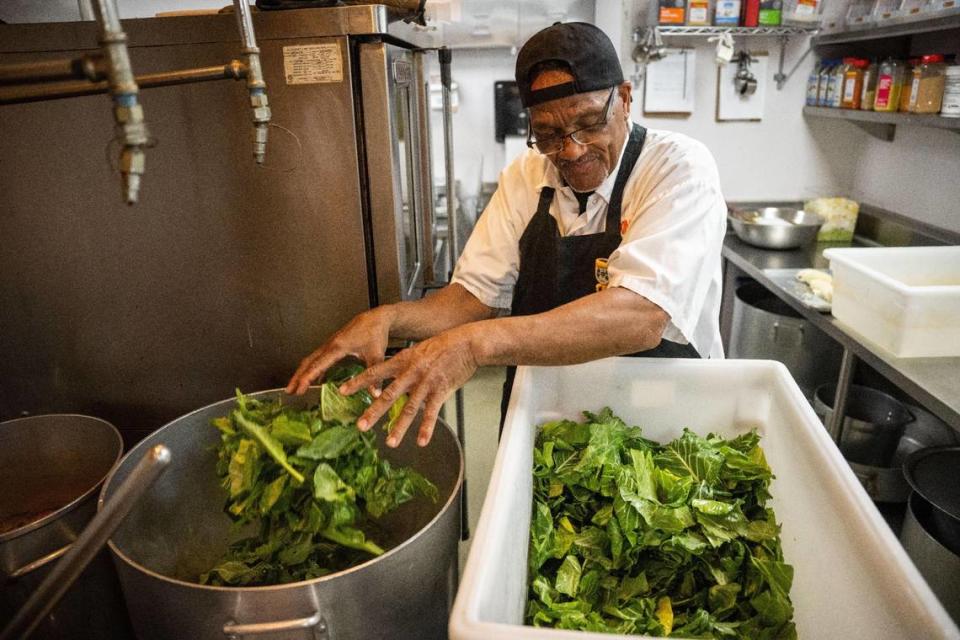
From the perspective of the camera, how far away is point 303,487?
1.10m

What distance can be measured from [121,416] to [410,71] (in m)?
1.24

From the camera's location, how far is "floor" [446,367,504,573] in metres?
2.91

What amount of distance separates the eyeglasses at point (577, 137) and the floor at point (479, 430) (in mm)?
1642

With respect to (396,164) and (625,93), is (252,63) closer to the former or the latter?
(396,164)

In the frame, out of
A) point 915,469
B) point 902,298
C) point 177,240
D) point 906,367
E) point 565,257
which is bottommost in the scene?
point 915,469

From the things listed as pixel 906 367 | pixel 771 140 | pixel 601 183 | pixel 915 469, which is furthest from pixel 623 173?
pixel 771 140

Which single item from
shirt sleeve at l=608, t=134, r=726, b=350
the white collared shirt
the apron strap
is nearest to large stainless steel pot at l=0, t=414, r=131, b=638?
the white collared shirt

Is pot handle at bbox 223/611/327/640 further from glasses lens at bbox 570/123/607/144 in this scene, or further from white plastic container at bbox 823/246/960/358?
white plastic container at bbox 823/246/960/358

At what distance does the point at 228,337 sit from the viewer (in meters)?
1.66

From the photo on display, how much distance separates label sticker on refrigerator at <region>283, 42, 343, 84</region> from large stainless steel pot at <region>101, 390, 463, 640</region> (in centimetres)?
72

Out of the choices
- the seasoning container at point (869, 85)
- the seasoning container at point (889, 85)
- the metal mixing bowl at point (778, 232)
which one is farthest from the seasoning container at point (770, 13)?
the metal mixing bowl at point (778, 232)

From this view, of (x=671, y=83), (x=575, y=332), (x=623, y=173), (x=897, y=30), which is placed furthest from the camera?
(x=671, y=83)

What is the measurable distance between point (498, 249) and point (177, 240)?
0.84 meters

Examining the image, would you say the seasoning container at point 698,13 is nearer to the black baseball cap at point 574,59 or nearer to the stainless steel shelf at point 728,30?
the stainless steel shelf at point 728,30
